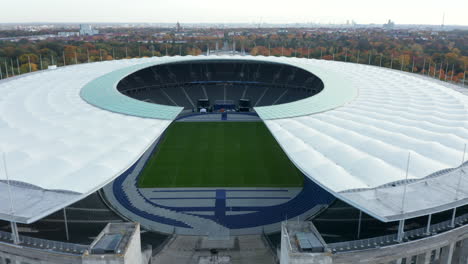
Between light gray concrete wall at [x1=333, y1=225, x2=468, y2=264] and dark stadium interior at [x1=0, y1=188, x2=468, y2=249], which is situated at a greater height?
light gray concrete wall at [x1=333, y1=225, x2=468, y2=264]

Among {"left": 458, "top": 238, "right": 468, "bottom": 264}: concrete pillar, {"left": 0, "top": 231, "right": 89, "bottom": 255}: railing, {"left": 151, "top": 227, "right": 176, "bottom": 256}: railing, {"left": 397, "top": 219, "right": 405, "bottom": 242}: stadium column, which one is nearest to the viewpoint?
{"left": 0, "top": 231, "right": 89, "bottom": 255}: railing

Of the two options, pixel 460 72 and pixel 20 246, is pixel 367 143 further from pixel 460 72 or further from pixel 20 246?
pixel 460 72

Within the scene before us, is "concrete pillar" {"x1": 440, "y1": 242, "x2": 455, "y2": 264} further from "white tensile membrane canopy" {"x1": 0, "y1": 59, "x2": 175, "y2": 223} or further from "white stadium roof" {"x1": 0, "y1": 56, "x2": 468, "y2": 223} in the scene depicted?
"white tensile membrane canopy" {"x1": 0, "y1": 59, "x2": 175, "y2": 223}

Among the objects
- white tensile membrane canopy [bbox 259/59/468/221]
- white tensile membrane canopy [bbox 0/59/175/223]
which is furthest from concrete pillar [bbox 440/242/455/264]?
white tensile membrane canopy [bbox 0/59/175/223]

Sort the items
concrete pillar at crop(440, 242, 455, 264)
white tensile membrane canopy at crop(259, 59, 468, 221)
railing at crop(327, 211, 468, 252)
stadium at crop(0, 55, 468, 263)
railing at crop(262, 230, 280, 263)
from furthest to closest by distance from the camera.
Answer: railing at crop(262, 230, 280, 263) < concrete pillar at crop(440, 242, 455, 264) < white tensile membrane canopy at crop(259, 59, 468, 221) < stadium at crop(0, 55, 468, 263) < railing at crop(327, 211, 468, 252)

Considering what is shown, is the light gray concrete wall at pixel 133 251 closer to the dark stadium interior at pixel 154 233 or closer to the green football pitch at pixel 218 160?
the dark stadium interior at pixel 154 233

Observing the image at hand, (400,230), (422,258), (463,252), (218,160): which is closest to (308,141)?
(400,230)
